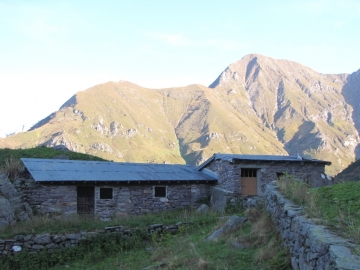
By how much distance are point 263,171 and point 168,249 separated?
1175 cm

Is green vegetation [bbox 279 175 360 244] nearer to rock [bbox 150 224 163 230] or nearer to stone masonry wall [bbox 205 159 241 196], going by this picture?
rock [bbox 150 224 163 230]

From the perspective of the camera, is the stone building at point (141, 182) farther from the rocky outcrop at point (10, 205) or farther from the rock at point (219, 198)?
the rocky outcrop at point (10, 205)

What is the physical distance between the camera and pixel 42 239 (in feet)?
46.9

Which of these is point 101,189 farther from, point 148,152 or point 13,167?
point 148,152

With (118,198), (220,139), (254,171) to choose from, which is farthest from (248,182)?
(220,139)

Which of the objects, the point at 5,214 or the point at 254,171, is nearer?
the point at 5,214

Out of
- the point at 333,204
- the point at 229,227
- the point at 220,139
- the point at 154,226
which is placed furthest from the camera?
the point at 220,139

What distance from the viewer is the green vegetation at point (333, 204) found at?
22.5 feet

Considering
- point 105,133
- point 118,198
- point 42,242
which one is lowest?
point 42,242

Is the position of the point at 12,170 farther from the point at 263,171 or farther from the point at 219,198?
the point at 263,171

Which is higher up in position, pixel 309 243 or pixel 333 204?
pixel 333 204

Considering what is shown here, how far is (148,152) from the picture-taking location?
152 meters

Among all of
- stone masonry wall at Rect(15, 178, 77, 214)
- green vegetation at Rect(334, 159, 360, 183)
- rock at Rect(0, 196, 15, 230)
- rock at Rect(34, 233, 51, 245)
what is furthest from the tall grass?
green vegetation at Rect(334, 159, 360, 183)

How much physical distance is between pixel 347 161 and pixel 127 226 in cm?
17971
